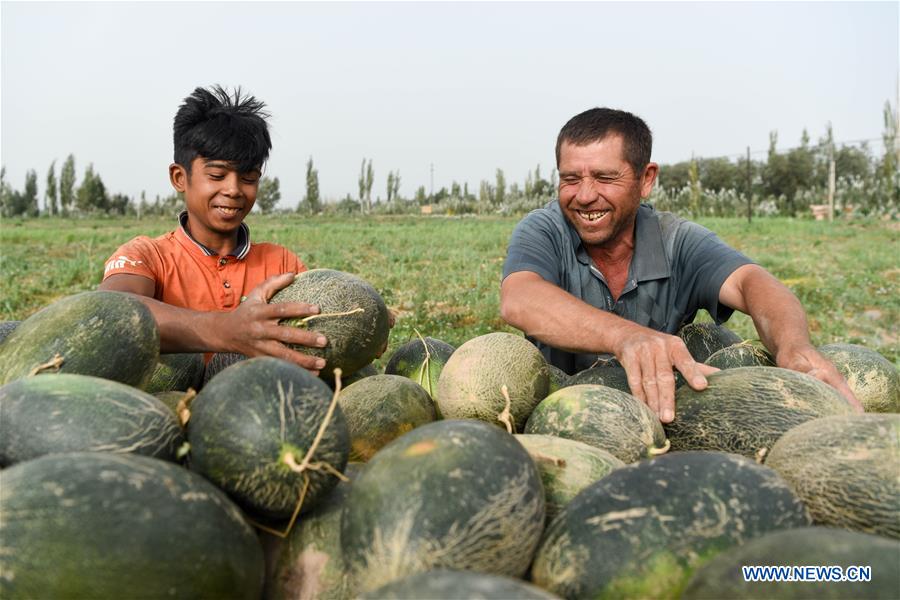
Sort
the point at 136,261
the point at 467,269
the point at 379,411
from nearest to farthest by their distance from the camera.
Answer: the point at 379,411, the point at 136,261, the point at 467,269

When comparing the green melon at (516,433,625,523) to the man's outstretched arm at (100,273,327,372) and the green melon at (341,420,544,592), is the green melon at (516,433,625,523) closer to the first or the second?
the green melon at (341,420,544,592)

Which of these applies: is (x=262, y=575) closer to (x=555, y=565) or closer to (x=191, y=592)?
(x=191, y=592)

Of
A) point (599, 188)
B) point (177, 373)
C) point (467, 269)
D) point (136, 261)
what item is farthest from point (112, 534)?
point (467, 269)

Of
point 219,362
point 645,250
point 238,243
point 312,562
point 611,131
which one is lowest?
point 312,562

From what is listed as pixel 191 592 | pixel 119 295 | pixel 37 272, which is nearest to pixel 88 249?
pixel 37 272

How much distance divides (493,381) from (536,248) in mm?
1504

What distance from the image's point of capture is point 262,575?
158 cm

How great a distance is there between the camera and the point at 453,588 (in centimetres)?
119

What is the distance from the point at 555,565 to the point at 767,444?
108 centimetres

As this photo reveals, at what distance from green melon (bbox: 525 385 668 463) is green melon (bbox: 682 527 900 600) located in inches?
31.2

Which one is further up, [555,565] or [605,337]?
[605,337]

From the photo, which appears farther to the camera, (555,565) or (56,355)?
(56,355)

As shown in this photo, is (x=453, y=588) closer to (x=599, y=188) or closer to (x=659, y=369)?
(x=659, y=369)

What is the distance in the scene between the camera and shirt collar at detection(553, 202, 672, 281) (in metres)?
4.05
